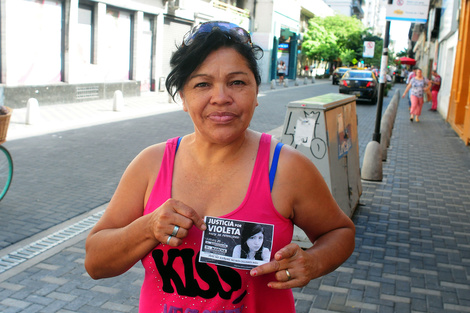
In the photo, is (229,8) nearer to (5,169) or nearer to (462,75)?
(462,75)

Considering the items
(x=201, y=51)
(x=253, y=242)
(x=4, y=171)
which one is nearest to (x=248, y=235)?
(x=253, y=242)

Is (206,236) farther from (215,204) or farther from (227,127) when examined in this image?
(227,127)

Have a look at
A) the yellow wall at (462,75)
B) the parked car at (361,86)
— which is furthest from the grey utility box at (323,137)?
the parked car at (361,86)

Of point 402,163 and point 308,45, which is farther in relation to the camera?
point 308,45

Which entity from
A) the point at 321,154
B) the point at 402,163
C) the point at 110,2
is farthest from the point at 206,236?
the point at 110,2

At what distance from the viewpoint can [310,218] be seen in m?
1.85

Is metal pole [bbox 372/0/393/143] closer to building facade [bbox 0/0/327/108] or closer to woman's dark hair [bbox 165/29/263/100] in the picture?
building facade [bbox 0/0/327/108]

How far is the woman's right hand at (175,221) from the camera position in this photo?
1.58m

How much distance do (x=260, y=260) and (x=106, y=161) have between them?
792 centimetres

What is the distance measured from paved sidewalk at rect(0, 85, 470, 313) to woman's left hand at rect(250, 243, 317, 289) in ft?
8.06

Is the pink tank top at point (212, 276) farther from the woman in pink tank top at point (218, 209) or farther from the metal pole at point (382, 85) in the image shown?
the metal pole at point (382, 85)

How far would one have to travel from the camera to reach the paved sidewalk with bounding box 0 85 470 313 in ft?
13.2

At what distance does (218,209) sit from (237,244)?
19 centimetres

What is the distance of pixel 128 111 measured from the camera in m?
16.7
